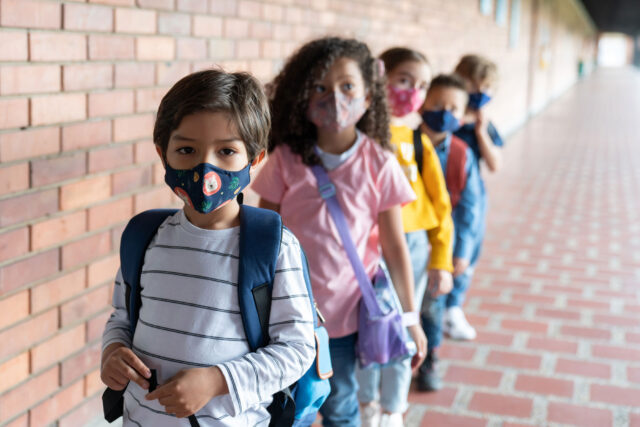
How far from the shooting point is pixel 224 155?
1.46 m

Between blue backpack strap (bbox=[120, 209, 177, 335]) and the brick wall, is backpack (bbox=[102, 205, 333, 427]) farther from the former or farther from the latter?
the brick wall

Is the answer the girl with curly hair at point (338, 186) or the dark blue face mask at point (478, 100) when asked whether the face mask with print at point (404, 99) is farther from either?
the dark blue face mask at point (478, 100)

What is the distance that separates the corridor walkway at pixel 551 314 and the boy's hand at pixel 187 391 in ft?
5.99

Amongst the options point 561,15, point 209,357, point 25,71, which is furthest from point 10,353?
point 561,15

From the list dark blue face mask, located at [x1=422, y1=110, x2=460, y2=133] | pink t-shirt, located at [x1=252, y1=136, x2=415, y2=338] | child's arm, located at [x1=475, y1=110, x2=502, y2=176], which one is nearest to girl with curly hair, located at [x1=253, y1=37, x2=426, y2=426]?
pink t-shirt, located at [x1=252, y1=136, x2=415, y2=338]

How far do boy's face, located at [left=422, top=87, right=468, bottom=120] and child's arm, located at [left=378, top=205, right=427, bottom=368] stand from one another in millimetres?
1094

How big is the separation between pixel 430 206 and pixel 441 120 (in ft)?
1.83

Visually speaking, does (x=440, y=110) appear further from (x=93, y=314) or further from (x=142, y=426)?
(x=142, y=426)

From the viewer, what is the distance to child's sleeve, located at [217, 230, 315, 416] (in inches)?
54.1

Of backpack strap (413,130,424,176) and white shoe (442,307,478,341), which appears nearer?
backpack strap (413,130,424,176)

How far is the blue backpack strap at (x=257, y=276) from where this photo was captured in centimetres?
140

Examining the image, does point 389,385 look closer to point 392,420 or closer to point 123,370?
point 392,420

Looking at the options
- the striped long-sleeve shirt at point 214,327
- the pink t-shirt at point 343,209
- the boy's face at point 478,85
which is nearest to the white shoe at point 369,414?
the pink t-shirt at point 343,209

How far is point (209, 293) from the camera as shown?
1414mm
